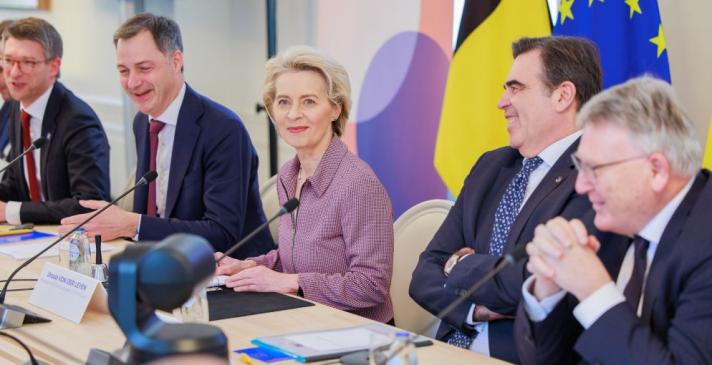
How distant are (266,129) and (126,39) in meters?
1.80

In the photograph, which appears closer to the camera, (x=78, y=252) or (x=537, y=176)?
(x=537, y=176)

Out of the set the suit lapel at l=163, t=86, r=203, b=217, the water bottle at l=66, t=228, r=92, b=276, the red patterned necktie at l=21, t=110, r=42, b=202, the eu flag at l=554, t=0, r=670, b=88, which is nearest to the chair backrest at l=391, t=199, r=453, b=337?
the eu flag at l=554, t=0, r=670, b=88

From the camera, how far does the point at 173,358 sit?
39.0 inches

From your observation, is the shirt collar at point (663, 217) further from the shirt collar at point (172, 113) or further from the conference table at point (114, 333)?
the shirt collar at point (172, 113)

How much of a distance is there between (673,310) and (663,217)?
0.58ft

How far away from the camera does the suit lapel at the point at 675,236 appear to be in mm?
1789

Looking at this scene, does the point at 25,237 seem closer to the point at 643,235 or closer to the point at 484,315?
the point at 484,315

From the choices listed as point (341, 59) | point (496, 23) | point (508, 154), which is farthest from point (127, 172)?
point (508, 154)

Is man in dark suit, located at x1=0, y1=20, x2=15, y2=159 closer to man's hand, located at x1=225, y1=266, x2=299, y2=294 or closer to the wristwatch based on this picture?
man's hand, located at x1=225, y1=266, x2=299, y2=294

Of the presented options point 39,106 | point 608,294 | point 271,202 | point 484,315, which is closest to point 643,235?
point 608,294

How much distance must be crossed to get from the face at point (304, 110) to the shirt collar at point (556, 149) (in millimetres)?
695

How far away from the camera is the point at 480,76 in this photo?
11.6 feet

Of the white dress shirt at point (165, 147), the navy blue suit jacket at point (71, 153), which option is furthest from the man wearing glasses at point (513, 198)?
the navy blue suit jacket at point (71, 153)

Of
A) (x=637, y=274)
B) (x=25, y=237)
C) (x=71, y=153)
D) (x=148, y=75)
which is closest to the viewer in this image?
(x=637, y=274)
